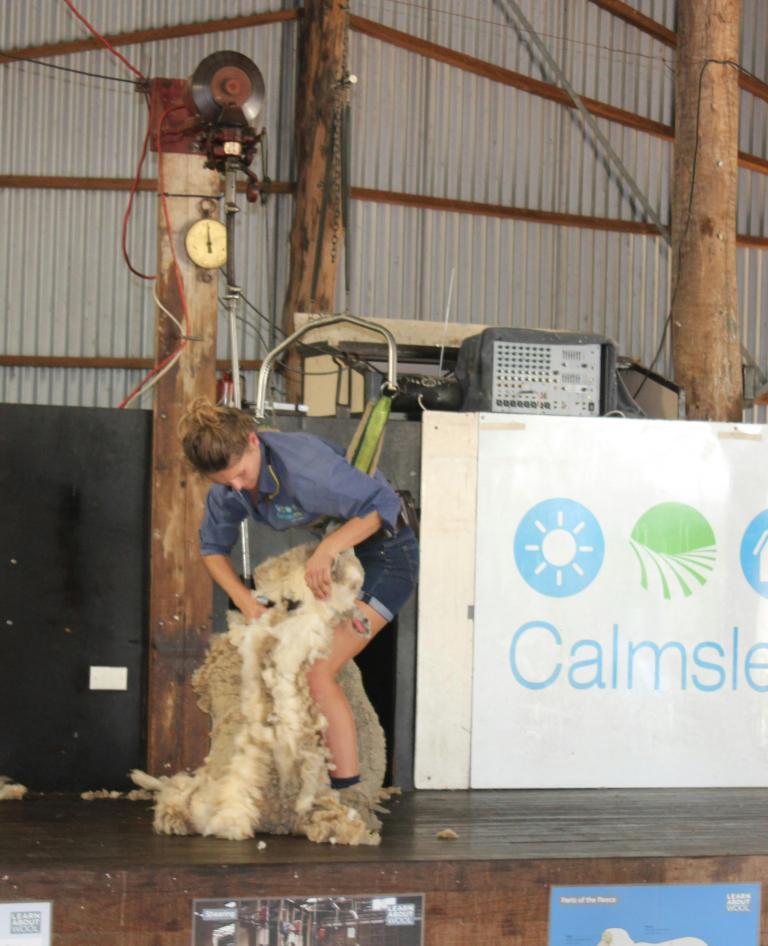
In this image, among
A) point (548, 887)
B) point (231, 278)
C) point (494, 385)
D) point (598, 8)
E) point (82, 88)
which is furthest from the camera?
point (598, 8)

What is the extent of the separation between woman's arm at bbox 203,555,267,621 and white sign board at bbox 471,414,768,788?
3.71 ft

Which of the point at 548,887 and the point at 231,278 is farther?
the point at 231,278

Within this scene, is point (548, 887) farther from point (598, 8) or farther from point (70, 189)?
point (598, 8)

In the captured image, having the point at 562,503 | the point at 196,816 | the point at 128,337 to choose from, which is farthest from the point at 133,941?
the point at 128,337

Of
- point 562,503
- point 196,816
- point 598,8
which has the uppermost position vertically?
point 598,8

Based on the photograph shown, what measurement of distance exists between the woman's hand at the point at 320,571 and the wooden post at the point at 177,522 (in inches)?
35.4

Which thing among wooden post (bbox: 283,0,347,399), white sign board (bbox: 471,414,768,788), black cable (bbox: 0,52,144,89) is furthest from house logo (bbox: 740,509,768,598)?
black cable (bbox: 0,52,144,89)

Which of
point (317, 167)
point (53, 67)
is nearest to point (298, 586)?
point (317, 167)

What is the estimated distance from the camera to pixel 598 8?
12.2 meters

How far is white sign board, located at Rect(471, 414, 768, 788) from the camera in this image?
15.3 ft

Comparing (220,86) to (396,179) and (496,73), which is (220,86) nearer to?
(396,179)

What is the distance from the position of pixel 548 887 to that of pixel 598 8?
10675 millimetres

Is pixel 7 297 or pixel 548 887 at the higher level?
pixel 7 297

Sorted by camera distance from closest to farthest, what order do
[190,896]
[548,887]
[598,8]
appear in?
[190,896]
[548,887]
[598,8]
